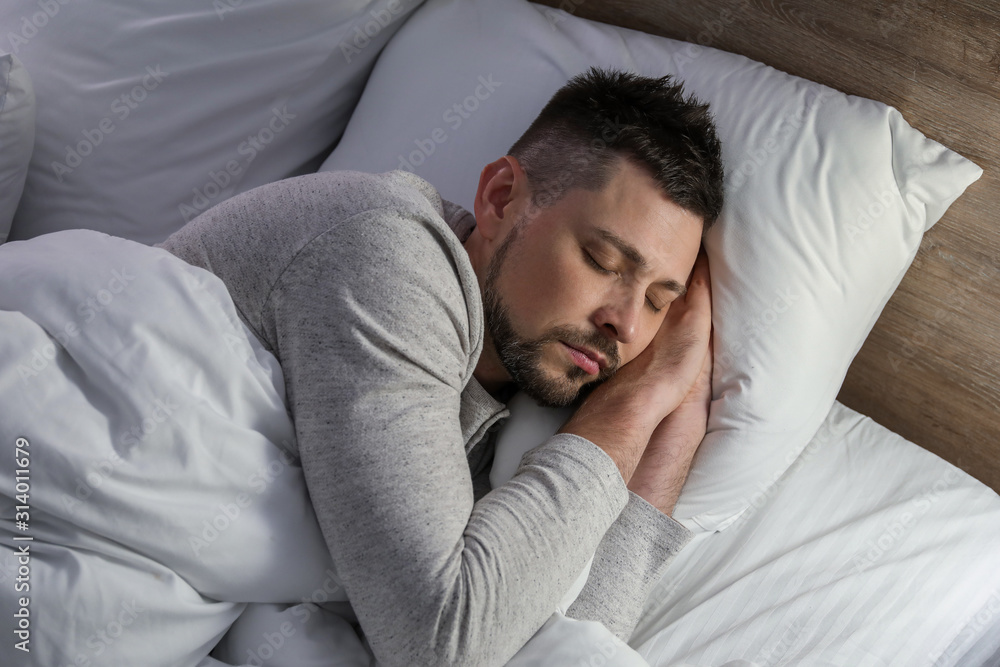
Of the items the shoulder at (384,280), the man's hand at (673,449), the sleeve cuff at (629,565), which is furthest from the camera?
the man's hand at (673,449)

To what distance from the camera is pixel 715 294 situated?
1.17 m

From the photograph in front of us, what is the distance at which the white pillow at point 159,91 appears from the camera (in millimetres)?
1364

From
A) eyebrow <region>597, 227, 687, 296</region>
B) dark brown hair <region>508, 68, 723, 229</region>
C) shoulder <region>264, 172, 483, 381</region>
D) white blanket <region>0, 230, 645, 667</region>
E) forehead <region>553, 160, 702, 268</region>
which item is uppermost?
dark brown hair <region>508, 68, 723, 229</region>

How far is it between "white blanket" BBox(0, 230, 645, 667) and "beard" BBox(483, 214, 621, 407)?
32cm

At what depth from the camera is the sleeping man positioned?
0.82m

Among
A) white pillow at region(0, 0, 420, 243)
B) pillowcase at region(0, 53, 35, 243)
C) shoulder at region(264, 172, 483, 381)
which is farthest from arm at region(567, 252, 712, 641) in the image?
pillowcase at region(0, 53, 35, 243)

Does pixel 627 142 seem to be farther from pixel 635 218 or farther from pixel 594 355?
pixel 594 355

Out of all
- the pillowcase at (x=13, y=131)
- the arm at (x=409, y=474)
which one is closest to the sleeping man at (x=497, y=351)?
the arm at (x=409, y=474)

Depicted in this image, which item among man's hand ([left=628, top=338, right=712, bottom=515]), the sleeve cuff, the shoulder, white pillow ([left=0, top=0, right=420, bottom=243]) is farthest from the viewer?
white pillow ([left=0, top=0, right=420, bottom=243])

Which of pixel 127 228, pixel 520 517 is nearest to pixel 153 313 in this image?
pixel 520 517

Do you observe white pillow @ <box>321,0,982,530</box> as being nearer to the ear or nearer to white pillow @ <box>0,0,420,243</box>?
the ear

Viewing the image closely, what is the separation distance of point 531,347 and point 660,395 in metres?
0.20

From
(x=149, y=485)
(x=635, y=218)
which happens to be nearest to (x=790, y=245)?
(x=635, y=218)

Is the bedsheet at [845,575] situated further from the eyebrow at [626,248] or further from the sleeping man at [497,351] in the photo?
the eyebrow at [626,248]
